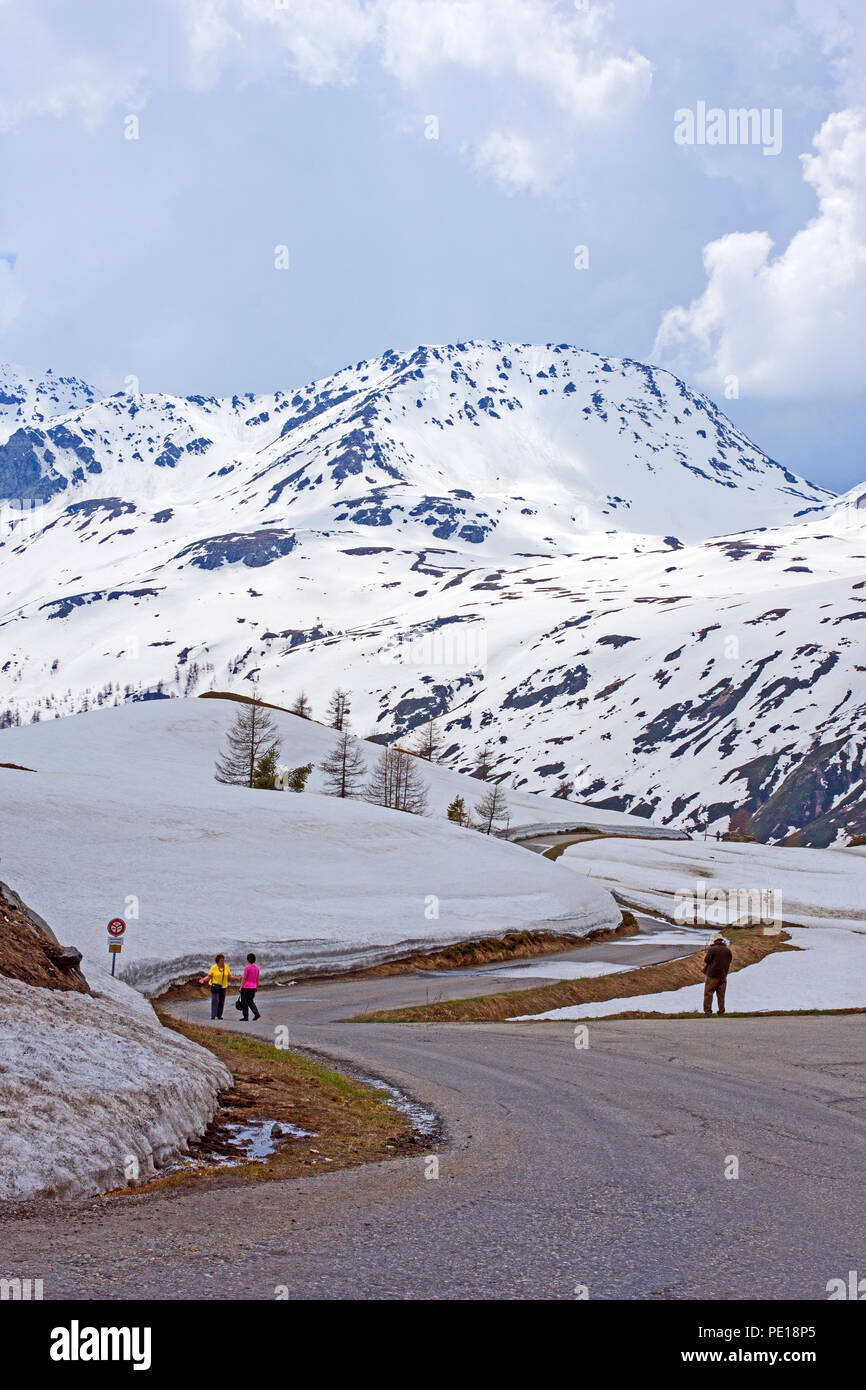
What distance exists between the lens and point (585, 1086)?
55.1ft

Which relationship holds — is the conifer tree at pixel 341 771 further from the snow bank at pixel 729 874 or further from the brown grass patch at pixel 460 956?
the brown grass patch at pixel 460 956

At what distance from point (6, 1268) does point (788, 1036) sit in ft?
67.2

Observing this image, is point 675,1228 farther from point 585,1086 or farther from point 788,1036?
point 788,1036

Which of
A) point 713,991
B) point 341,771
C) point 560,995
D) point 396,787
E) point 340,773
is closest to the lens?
point 713,991

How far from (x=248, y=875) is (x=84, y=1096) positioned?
41591mm

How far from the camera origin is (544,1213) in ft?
30.1

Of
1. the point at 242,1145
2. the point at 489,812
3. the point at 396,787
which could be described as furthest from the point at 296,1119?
the point at 489,812

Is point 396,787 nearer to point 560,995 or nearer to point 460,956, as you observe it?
point 460,956

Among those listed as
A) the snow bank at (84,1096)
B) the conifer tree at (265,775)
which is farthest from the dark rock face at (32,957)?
the conifer tree at (265,775)

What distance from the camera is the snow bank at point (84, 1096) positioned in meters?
9.60

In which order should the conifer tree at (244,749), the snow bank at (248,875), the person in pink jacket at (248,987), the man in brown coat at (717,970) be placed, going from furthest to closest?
the conifer tree at (244,749) → the snow bank at (248,875) → the man in brown coat at (717,970) → the person in pink jacket at (248,987)

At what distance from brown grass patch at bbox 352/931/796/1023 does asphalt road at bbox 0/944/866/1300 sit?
566 inches

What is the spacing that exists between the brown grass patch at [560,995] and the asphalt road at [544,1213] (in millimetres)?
14374
